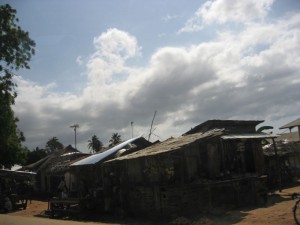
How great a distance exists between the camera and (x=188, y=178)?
18.4m

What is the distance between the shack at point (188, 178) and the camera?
664 inches

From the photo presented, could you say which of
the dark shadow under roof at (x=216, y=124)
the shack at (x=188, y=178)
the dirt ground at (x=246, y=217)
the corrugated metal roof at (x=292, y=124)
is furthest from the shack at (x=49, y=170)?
the dirt ground at (x=246, y=217)

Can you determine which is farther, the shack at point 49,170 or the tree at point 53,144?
the tree at point 53,144

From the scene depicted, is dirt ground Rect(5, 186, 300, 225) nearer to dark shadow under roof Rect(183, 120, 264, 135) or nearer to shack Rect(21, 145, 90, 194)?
dark shadow under roof Rect(183, 120, 264, 135)

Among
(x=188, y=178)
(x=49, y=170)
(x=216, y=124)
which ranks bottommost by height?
(x=188, y=178)

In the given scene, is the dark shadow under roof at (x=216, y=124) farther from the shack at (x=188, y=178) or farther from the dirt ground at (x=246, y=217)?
the dirt ground at (x=246, y=217)

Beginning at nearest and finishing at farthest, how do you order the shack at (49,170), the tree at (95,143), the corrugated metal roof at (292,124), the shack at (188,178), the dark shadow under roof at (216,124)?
the shack at (188,178), the dark shadow under roof at (216,124), the corrugated metal roof at (292,124), the shack at (49,170), the tree at (95,143)

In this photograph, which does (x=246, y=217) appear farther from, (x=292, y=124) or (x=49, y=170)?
(x=49, y=170)

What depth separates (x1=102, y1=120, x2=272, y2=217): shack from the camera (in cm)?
1686

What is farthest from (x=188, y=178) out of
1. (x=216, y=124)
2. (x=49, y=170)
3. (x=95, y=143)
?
(x=95, y=143)

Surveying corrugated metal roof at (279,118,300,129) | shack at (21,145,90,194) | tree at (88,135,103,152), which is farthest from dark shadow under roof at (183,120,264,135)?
tree at (88,135,103,152)

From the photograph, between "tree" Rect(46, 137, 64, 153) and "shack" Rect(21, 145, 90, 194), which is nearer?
"shack" Rect(21, 145, 90, 194)

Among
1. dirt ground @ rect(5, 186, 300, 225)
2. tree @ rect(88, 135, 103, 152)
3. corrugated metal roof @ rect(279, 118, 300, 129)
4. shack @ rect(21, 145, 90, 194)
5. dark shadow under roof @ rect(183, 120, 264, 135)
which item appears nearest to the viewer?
dirt ground @ rect(5, 186, 300, 225)

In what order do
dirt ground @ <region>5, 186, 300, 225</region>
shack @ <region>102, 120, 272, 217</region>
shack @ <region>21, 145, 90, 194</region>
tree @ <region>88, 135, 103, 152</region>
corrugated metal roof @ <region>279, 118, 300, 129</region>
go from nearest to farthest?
dirt ground @ <region>5, 186, 300, 225</region>, shack @ <region>102, 120, 272, 217</region>, corrugated metal roof @ <region>279, 118, 300, 129</region>, shack @ <region>21, 145, 90, 194</region>, tree @ <region>88, 135, 103, 152</region>
